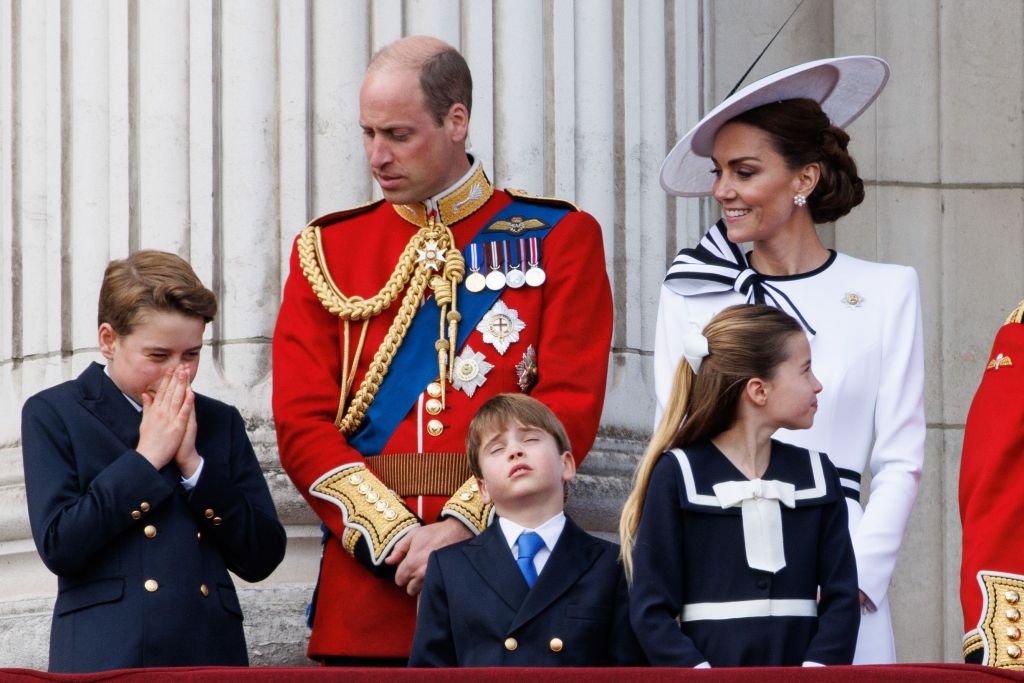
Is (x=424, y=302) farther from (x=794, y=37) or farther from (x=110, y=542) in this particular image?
(x=794, y=37)

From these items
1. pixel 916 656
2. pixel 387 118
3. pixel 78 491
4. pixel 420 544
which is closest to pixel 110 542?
pixel 78 491

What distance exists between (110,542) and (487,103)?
1920 mm

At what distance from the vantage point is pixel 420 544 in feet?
15.8

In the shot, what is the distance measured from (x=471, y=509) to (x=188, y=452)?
2.04 ft

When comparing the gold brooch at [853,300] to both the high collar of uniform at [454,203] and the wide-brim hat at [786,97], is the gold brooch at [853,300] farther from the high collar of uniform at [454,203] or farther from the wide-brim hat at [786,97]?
the high collar of uniform at [454,203]

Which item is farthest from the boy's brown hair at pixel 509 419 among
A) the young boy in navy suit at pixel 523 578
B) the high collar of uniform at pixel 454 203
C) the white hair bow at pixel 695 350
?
the high collar of uniform at pixel 454 203

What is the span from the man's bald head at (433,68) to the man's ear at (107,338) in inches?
32.9

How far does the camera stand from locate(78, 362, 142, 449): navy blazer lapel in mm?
4863

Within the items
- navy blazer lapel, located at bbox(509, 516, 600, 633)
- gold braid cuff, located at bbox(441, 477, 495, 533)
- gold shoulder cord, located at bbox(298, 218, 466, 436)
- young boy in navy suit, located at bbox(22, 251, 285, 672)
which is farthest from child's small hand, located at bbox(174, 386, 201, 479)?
navy blazer lapel, located at bbox(509, 516, 600, 633)

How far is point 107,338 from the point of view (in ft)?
16.3

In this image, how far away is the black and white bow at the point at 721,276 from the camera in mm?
4941

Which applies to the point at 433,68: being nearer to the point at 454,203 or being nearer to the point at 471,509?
the point at 454,203

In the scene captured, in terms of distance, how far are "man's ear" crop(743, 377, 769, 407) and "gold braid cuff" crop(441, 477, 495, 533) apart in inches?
26.4

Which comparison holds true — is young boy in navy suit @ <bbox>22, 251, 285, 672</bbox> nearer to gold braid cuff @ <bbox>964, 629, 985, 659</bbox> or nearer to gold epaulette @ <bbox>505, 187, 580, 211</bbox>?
gold epaulette @ <bbox>505, 187, 580, 211</bbox>
